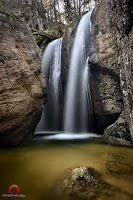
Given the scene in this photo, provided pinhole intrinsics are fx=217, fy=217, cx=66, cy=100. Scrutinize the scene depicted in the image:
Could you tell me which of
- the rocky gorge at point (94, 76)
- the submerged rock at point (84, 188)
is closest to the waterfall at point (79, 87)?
the rocky gorge at point (94, 76)

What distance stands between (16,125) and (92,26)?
6.89 meters

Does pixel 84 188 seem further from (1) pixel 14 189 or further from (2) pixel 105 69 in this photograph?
(2) pixel 105 69

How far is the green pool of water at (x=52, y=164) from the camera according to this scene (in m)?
4.09

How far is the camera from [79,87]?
11.7 meters

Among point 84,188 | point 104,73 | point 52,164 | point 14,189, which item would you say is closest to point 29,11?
point 104,73

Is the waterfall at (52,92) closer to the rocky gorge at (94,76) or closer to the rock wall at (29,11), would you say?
the rocky gorge at (94,76)

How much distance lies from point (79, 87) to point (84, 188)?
26.8 ft

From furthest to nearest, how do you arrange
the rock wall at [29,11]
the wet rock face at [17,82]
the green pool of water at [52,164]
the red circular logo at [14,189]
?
1. the rock wall at [29,11]
2. the wet rock face at [17,82]
3. the green pool of water at [52,164]
4. the red circular logo at [14,189]

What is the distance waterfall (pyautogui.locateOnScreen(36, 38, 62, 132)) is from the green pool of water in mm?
5148

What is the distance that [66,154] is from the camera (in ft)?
21.1

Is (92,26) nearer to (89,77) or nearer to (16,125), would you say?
(89,77)

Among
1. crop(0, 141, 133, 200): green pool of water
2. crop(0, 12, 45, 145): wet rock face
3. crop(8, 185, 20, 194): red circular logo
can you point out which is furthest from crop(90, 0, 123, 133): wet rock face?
crop(8, 185, 20, 194): red circular logo

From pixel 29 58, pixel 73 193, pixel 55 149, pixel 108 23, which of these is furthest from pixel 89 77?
pixel 73 193

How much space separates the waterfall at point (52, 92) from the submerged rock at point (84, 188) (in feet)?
27.4
